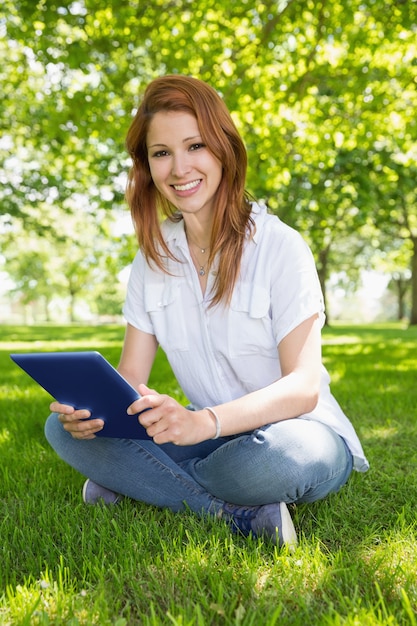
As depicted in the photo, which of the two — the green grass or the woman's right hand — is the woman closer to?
the woman's right hand

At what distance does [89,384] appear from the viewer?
83.5 inches

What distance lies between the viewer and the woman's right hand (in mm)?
2334

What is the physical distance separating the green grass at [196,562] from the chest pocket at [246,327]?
69cm

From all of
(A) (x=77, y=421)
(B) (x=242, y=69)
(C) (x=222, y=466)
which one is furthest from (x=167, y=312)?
(B) (x=242, y=69)

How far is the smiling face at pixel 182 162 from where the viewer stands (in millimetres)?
2645

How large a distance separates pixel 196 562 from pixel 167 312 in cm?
117

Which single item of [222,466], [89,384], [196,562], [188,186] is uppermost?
[188,186]

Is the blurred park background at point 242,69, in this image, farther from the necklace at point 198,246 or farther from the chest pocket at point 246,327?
the chest pocket at point 246,327

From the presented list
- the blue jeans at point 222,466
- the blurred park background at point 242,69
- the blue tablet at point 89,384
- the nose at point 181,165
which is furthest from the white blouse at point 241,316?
the blurred park background at point 242,69

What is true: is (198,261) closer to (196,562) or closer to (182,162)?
(182,162)

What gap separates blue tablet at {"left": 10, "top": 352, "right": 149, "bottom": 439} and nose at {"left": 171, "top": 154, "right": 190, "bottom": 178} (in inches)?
39.1

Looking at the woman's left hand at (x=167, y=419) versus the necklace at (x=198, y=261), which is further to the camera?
the necklace at (x=198, y=261)

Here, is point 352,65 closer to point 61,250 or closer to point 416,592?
point 416,592

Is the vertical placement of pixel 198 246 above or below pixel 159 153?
below
